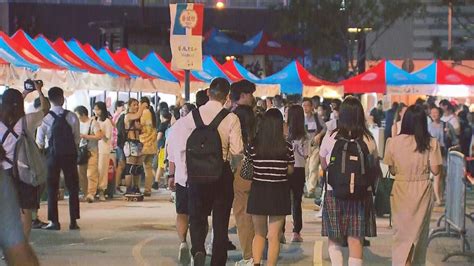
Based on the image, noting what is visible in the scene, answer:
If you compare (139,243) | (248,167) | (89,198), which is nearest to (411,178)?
(248,167)

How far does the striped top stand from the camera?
10.1 meters

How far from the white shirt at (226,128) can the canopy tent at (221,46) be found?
34.5 metres

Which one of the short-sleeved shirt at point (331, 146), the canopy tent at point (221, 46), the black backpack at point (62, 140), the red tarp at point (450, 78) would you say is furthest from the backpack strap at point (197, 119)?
the canopy tent at point (221, 46)

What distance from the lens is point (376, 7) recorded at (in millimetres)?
53312

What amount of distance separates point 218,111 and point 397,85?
18334 mm

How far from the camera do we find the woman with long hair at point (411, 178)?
9.87 m

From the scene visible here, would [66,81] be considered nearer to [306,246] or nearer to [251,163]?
[306,246]

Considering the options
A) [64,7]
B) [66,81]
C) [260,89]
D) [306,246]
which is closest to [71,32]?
[64,7]

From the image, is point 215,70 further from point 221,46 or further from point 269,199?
point 269,199

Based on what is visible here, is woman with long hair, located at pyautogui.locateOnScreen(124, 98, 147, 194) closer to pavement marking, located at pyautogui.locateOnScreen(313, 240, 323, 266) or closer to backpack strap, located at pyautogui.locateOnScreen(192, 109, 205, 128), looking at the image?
pavement marking, located at pyautogui.locateOnScreen(313, 240, 323, 266)

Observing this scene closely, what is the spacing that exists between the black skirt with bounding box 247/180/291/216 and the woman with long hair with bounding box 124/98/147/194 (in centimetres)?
892

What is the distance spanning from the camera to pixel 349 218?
30.2ft

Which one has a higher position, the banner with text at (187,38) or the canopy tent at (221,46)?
the canopy tent at (221,46)

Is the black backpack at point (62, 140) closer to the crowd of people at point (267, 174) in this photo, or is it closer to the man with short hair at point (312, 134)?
the crowd of people at point (267, 174)
